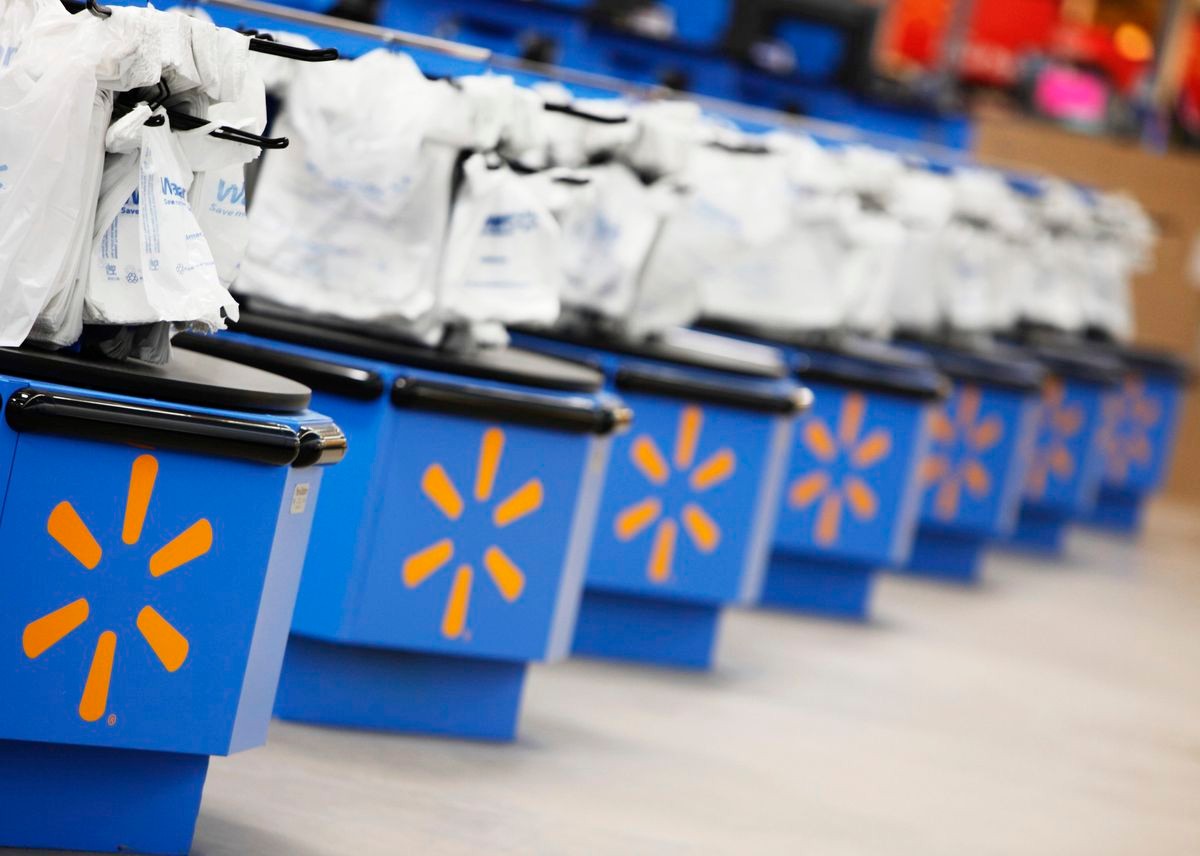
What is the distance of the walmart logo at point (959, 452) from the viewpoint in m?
6.68

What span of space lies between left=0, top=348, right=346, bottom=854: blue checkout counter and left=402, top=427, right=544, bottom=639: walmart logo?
787 millimetres

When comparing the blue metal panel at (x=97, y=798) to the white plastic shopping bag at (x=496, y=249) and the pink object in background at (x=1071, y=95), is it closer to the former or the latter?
the white plastic shopping bag at (x=496, y=249)

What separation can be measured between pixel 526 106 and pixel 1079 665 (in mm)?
2910

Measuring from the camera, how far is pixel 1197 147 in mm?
11719

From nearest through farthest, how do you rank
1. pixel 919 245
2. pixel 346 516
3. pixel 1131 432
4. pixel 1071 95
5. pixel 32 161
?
pixel 32 161, pixel 346 516, pixel 919 245, pixel 1131 432, pixel 1071 95

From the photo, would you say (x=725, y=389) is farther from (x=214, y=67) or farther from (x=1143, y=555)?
(x=1143, y=555)

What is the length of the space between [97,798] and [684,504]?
6.88 ft

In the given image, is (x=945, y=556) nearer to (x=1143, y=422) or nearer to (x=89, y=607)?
(x=1143, y=422)

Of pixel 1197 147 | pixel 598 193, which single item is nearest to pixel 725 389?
pixel 598 193

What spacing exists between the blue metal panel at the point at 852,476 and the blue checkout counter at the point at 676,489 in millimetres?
779

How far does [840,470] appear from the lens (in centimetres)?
567

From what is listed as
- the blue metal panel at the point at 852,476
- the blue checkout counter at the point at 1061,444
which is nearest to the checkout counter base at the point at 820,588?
A: the blue metal panel at the point at 852,476

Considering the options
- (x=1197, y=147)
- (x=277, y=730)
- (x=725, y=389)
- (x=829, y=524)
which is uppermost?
(x=1197, y=147)

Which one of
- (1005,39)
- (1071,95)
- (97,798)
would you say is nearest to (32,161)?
(97,798)
